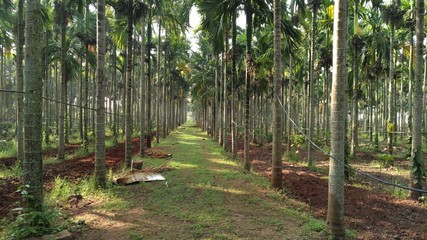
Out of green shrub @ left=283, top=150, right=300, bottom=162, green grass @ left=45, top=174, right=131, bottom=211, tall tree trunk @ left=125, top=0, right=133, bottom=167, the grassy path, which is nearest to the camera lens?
the grassy path

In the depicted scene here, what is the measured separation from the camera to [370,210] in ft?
24.8

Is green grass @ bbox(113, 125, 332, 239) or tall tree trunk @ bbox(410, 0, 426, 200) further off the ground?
tall tree trunk @ bbox(410, 0, 426, 200)

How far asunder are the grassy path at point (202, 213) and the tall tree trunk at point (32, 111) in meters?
1.19

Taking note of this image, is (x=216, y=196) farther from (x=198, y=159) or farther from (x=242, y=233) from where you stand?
(x=198, y=159)

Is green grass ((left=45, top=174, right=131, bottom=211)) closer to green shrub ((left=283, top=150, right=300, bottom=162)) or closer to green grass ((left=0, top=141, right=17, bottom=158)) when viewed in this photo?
green grass ((left=0, top=141, right=17, bottom=158))

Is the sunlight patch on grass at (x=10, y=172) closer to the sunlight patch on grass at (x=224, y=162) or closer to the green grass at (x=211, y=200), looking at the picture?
the green grass at (x=211, y=200)

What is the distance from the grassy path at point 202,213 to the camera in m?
5.61

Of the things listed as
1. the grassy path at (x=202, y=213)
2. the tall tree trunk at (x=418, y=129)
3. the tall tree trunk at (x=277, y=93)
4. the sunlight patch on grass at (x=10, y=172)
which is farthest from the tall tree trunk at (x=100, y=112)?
the tall tree trunk at (x=418, y=129)

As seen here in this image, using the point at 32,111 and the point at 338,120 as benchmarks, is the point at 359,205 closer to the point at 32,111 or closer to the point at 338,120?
the point at 338,120

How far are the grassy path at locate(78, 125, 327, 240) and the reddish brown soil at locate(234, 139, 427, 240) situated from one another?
82cm

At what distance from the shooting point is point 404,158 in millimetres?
16969

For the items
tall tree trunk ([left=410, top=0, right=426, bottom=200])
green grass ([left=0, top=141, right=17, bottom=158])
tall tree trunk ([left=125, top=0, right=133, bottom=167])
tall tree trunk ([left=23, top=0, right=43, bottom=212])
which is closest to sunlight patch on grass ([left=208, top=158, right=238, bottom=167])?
tall tree trunk ([left=125, top=0, right=133, bottom=167])

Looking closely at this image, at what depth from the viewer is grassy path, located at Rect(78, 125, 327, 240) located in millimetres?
5609

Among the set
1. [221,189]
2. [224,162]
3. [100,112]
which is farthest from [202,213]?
[224,162]
